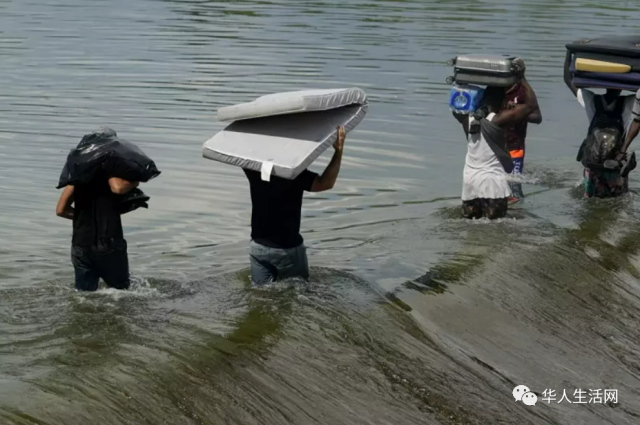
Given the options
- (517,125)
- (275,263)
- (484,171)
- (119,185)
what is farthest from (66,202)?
(517,125)

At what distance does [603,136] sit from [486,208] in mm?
1636

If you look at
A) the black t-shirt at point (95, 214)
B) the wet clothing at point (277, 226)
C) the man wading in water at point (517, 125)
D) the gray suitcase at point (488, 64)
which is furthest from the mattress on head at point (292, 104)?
the man wading in water at point (517, 125)

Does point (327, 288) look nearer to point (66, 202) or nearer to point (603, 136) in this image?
point (66, 202)

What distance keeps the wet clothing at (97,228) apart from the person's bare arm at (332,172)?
1.30m

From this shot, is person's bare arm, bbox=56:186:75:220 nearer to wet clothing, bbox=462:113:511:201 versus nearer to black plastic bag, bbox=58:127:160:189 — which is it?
black plastic bag, bbox=58:127:160:189

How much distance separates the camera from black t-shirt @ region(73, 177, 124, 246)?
736cm

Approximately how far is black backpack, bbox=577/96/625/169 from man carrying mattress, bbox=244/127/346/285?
15.1 ft

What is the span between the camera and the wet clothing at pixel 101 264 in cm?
747

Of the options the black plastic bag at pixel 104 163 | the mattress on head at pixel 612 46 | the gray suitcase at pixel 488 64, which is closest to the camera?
the black plastic bag at pixel 104 163

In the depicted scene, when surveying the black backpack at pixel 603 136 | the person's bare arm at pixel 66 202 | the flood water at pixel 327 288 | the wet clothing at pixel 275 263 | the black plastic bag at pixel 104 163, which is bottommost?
the flood water at pixel 327 288

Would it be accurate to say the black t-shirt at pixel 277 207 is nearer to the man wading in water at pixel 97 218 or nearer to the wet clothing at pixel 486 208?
the man wading in water at pixel 97 218

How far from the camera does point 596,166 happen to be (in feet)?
38.2

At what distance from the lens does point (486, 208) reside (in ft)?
35.6

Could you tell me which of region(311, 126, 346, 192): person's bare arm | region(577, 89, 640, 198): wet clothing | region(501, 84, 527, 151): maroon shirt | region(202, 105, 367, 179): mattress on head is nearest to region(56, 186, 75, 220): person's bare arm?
region(202, 105, 367, 179): mattress on head
